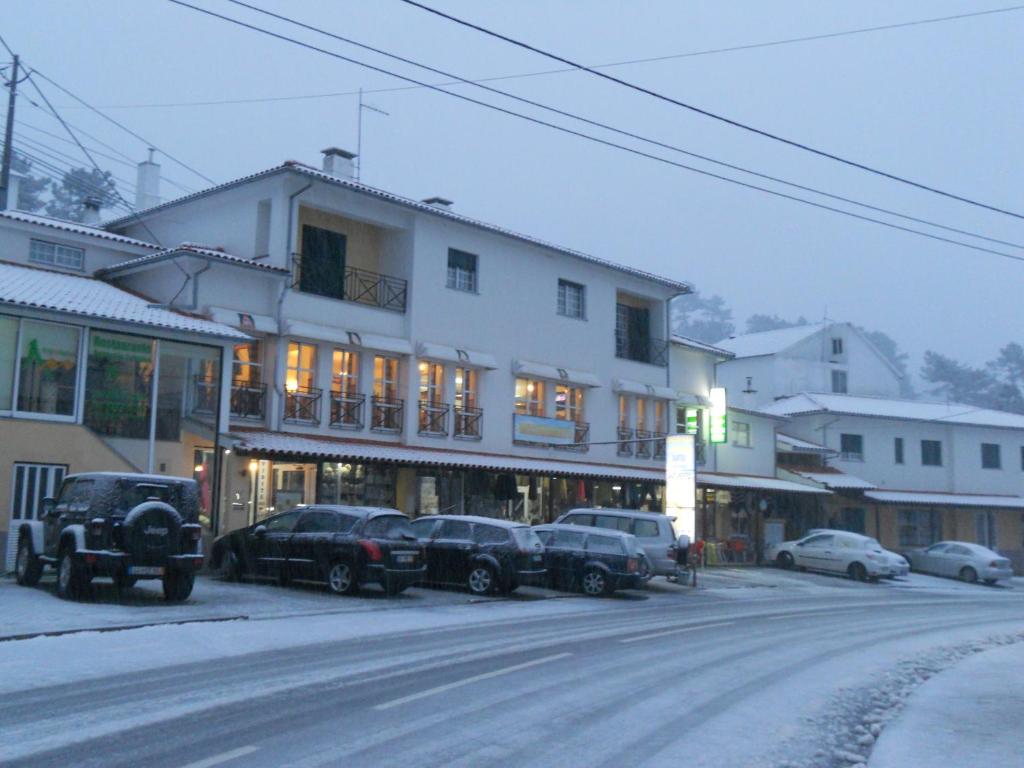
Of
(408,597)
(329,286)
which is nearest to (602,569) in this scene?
(408,597)

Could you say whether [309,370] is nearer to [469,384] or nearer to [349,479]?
[349,479]

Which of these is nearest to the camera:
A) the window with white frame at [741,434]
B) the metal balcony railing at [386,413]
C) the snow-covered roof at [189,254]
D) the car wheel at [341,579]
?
the car wheel at [341,579]

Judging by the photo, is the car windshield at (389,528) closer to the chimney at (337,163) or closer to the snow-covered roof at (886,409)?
the chimney at (337,163)

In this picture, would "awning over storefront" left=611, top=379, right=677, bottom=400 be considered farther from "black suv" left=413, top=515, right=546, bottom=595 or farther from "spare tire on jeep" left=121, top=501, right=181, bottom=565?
"spare tire on jeep" left=121, top=501, right=181, bottom=565

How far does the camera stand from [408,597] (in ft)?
67.7

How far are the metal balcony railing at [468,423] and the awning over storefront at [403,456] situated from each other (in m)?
0.83

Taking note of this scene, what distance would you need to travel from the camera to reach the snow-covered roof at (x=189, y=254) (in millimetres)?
25125

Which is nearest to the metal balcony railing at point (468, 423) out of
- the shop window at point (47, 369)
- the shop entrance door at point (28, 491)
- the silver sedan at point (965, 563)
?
the shop window at point (47, 369)

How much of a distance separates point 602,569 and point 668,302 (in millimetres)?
19415

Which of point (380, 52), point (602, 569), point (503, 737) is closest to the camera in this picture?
point (503, 737)

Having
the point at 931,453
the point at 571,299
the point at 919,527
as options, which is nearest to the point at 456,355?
the point at 571,299

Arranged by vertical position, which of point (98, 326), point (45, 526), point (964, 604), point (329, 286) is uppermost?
point (329, 286)

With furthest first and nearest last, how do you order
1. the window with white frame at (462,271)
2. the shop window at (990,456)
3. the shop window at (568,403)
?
the shop window at (990,456)
the shop window at (568,403)
the window with white frame at (462,271)

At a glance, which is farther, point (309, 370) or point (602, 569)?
point (309, 370)
